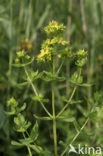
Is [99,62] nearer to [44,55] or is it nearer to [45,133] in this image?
[45,133]

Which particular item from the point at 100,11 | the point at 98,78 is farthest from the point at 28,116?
the point at 100,11

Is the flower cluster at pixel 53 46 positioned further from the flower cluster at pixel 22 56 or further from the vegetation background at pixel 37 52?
the vegetation background at pixel 37 52

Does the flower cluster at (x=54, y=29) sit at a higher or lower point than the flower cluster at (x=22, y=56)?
higher

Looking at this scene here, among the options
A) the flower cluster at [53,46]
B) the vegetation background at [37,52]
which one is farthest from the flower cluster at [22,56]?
the vegetation background at [37,52]

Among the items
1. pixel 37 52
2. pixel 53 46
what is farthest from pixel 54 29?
pixel 37 52

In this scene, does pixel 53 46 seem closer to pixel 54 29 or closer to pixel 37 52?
pixel 54 29

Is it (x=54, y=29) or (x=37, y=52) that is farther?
(x=37, y=52)

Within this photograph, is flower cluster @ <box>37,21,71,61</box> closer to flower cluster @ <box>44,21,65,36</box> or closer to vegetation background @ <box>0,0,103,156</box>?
flower cluster @ <box>44,21,65,36</box>

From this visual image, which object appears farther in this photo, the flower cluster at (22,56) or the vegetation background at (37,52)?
the vegetation background at (37,52)
